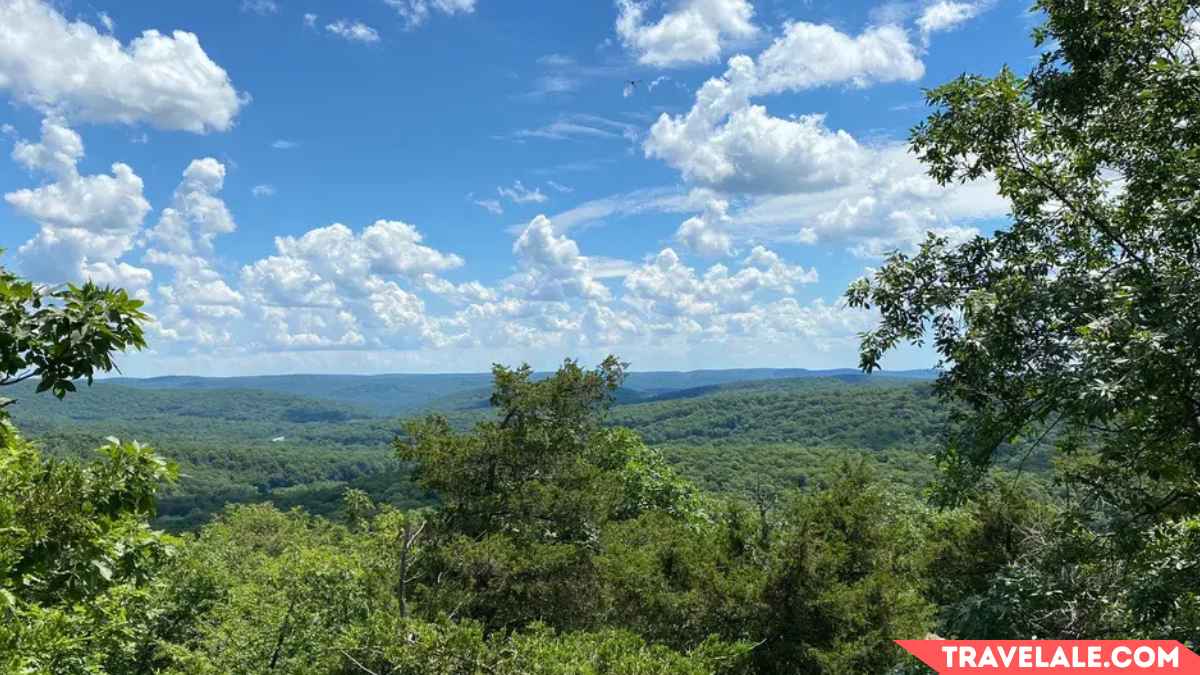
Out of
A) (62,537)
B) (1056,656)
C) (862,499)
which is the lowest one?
(862,499)

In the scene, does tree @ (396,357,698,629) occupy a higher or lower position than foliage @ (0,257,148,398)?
lower

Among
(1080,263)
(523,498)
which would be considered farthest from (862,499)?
(1080,263)

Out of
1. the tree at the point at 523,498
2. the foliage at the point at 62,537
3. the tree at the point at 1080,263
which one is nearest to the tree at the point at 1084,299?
the tree at the point at 1080,263

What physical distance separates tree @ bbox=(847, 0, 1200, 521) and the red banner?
67.0 inches

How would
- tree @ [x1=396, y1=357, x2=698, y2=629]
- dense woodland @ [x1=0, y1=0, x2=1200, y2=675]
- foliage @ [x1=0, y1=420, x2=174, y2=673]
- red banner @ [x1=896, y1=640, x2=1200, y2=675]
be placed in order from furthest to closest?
tree @ [x1=396, y1=357, x2=698, y2=629]
red banner @ [x1=896, y1=640, x2=1200, y2=675]
dense woodland @ [x1=0, y1=0, x2=1200, y2=675]
foliage @ [x1=0, y1=420, x2=174, y2=673]

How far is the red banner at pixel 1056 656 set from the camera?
5797 mm

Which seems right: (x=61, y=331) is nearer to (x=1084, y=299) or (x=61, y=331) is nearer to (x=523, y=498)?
(x=1084, y=299)

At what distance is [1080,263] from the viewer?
7.52 metres

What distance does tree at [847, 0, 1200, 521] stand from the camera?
18.5 feet

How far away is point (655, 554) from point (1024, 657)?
41.6ft

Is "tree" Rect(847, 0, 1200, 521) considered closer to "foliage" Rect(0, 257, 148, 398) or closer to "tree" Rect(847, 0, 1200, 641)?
"tree" Rect(847, 0, 1200, 641)

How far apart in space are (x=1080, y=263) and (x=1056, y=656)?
13.6 feet

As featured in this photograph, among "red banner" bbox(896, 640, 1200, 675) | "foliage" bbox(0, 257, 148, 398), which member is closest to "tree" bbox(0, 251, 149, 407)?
"foliage" bbox(0, 257, 148, 398)

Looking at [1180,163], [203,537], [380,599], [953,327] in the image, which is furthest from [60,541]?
[203,537]
